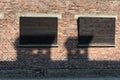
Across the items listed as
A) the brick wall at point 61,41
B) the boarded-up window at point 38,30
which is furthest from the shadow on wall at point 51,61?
the boarded-up window at point 38,30

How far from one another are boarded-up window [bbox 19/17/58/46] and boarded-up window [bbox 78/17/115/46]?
40.8 inches

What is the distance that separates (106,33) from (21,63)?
3.47m

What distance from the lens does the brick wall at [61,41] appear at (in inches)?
600

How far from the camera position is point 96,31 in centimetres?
1553

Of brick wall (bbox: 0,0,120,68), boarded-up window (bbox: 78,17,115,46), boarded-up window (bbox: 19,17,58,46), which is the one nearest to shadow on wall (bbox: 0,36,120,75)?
brick wall (bbox: 0,0,120,68)

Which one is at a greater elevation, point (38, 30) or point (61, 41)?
point (38, 30)

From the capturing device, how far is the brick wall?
15.2 meters

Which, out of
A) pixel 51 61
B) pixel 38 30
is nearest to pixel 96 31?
pixel 51 61

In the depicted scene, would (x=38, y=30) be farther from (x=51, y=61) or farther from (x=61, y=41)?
(x=51, y=61)

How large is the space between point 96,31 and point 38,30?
2.24 meters

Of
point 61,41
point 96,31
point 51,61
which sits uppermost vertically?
point 96,31

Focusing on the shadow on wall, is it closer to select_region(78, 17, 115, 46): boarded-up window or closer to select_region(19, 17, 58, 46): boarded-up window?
select_region(78, 17, 115, 46): boarded-up window

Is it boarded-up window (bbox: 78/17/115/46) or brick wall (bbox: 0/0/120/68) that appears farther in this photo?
boarded-up window (bbox: 78/17/115/46)

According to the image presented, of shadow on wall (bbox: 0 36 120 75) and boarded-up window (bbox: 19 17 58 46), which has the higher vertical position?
boarded-up window (bbox: 19 17 58 46)
